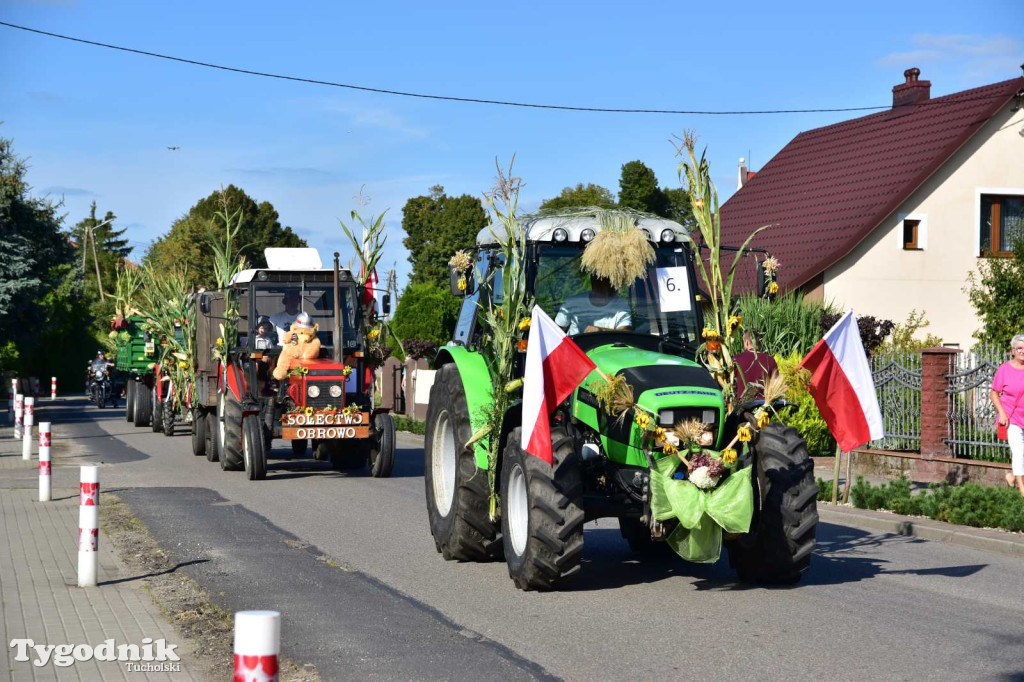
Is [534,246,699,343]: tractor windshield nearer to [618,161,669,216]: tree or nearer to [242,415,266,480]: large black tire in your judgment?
[242,415,266,480]: large black tire

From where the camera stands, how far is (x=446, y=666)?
6680 mm

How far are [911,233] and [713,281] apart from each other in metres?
22.0

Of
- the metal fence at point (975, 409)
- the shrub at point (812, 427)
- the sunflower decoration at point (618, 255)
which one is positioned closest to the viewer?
the sunflower decoration at point (618, 255)

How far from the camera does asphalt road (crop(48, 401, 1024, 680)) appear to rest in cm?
673

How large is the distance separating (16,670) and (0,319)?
1129 inches

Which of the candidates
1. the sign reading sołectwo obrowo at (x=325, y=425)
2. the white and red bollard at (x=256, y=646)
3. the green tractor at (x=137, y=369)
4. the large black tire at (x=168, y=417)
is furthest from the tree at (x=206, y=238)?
the white and red bollard at (x=256, y=646)

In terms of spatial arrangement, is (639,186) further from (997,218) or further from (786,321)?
(786,321)

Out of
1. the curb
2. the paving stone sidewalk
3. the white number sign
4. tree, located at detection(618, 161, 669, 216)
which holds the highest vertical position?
tree, located at detection(618, 161, 669, 216)

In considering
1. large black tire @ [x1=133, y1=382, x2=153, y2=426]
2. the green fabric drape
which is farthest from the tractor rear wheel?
the green fabric drape

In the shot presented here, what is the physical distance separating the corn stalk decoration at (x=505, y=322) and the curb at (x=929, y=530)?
489cm

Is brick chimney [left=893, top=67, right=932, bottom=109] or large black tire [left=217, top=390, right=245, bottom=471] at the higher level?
brick chimney [left=893, top=67, right=932, bottom=109]

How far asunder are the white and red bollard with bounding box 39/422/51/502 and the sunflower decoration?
288 inches

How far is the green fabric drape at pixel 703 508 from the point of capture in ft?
26.2

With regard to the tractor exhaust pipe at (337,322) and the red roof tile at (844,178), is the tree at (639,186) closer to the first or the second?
the red roof tile at (844,178)
